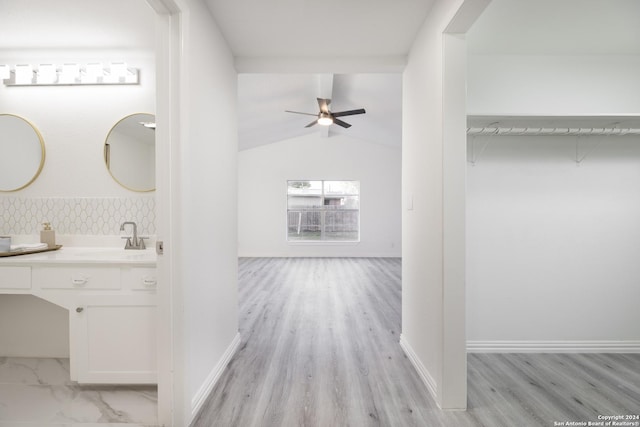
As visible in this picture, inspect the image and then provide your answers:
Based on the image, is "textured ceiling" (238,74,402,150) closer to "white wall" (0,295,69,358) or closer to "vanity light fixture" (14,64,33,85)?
"vanity light fixture" (14,64,33,85)

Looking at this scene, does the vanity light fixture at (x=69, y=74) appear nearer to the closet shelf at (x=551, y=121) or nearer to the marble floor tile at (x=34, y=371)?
the marble floor tile at (x=34, y=371)

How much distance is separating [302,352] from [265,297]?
163 centimetres

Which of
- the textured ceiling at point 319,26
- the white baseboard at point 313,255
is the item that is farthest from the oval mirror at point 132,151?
the white baseboard at point 313,255

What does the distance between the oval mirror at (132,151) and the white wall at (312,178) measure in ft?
16.5

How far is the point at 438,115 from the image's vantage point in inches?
68.3

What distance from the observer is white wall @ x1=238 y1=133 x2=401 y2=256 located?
728cm

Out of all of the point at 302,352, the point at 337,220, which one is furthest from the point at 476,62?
the point at 337,220

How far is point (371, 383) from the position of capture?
1932mm

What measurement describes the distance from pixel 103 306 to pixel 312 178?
5.84 meters

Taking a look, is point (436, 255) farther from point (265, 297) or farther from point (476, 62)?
point (265, 297)

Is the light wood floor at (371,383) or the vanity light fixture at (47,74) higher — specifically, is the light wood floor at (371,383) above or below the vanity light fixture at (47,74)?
below

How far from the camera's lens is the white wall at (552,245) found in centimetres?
233

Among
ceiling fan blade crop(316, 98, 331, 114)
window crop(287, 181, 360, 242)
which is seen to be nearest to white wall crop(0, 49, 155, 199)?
ceiling fan blade crop(316, 98, 331, 114)

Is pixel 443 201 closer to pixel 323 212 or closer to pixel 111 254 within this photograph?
pixel 111 254
